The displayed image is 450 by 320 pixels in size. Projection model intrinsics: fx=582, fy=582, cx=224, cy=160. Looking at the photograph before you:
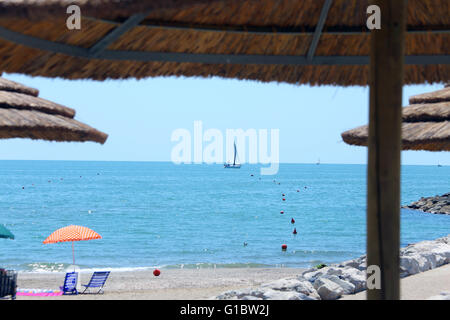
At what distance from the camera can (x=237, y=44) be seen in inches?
173

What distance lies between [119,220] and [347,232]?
58.5 feet

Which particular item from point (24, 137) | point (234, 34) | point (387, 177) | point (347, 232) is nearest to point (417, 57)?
point (234, 34)

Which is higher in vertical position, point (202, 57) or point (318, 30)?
point (318, 30)

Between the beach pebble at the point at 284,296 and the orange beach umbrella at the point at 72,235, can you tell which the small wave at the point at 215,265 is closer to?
the orange beach umbrella at the point at 72,235

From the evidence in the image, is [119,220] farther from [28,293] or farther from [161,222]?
[28,293]

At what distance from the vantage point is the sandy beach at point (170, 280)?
1523 centimetres

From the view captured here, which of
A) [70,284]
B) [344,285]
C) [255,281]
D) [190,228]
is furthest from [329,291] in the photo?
[190,228]

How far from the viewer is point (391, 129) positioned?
2627mm

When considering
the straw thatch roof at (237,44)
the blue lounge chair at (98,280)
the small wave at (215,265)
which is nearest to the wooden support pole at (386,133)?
the straw thatch roof at (237,44)

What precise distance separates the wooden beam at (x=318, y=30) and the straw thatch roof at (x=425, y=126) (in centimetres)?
152

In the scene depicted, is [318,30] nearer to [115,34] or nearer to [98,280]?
[115,34]

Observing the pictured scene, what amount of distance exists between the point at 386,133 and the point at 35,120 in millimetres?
3462

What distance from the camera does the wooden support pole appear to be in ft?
8.61

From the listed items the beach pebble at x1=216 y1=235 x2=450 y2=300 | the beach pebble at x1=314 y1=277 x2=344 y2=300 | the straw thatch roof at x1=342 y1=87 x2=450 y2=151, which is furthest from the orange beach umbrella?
the straw thatch roof at x1=342 y1=87 x2=450 y2=151
